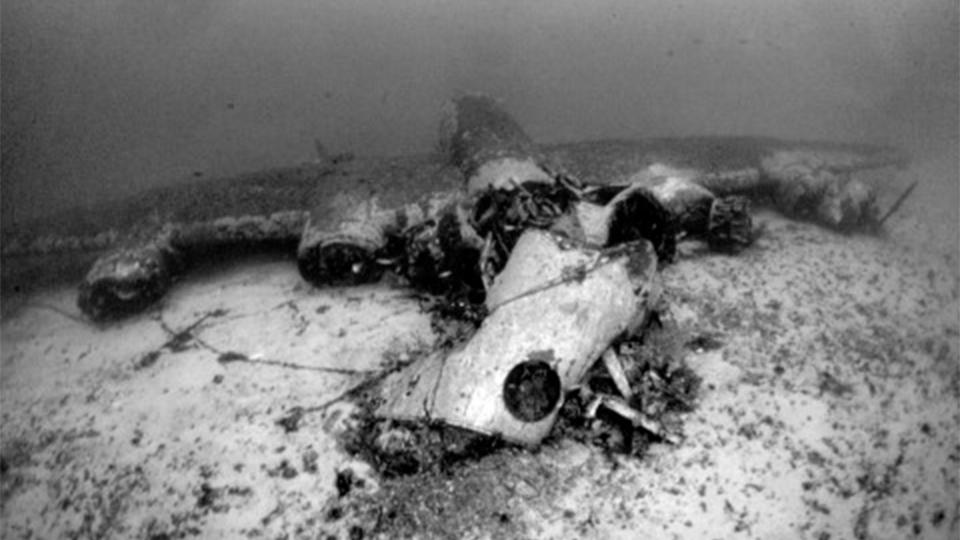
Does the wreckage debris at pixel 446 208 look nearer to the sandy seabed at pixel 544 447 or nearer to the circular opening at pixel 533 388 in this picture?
the sandy seabed at pixel 544 447

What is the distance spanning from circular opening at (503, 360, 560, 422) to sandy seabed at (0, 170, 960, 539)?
0.25m

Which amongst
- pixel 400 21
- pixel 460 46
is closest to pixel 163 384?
pixel 460 46

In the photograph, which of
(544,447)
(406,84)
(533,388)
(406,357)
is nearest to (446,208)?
(406,357)

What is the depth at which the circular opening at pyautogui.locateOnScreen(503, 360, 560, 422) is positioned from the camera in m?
3.17

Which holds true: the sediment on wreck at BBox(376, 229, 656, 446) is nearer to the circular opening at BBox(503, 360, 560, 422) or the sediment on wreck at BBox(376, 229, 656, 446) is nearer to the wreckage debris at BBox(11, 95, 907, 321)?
the circular opening at BBox(503, 360, 560, 422)

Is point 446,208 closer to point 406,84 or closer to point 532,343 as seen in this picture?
point 532,343

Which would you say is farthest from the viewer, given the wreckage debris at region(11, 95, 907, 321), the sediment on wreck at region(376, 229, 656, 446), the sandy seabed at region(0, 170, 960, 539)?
the wreckage debris at region(11, 95, 907, 321)

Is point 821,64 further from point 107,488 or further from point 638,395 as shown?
point 107,488

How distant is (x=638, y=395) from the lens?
3.50 meters

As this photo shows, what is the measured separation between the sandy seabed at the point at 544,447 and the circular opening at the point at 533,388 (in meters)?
0.25

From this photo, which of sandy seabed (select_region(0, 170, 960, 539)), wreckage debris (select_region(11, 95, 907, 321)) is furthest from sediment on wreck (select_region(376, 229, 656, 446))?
wreckage debris (select_region(11, 95, 907, 321))

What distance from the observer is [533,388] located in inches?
126

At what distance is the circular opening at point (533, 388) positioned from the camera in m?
3.17

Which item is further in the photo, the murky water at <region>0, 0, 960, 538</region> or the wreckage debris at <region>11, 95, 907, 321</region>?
the wreckage debris at <region>11, 95, 907, 321</region>
